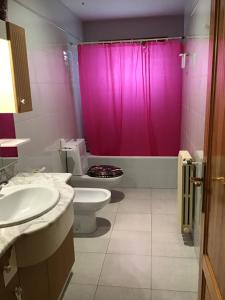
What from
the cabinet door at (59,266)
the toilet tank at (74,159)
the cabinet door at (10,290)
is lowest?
the cabinet door at (59,266)

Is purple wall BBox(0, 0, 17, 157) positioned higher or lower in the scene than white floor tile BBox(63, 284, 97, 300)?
higher

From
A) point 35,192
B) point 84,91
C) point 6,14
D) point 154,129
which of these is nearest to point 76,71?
point 84,91

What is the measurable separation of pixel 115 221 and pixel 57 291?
4.40 feet

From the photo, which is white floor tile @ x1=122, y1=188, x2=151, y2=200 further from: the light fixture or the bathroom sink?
the light fixture

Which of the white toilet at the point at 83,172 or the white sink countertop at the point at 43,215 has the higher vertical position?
the white sink countertop at the point at 43,215

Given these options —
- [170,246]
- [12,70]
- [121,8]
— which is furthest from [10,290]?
[121,8]

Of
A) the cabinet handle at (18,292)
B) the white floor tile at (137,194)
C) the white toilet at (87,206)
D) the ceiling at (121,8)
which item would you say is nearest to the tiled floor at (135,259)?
the white toilet at (87,206)

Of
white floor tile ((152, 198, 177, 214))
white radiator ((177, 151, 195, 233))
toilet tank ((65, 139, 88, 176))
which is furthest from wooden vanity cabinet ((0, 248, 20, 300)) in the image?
white floor tile ((152, 198, 177, 214))

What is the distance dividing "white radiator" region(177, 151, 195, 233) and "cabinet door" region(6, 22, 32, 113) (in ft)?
4.47

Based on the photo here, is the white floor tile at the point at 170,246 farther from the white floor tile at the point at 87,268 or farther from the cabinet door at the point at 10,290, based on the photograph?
the cabinet door at the point at 10,290

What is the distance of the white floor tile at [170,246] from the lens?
2.34m

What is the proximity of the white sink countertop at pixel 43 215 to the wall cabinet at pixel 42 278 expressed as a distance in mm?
75

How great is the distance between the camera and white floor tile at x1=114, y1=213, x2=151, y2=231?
2787mm

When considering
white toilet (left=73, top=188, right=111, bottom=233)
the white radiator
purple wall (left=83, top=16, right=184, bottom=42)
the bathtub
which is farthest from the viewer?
purple wall (left=83, top=16, right=184, bottom=42)
